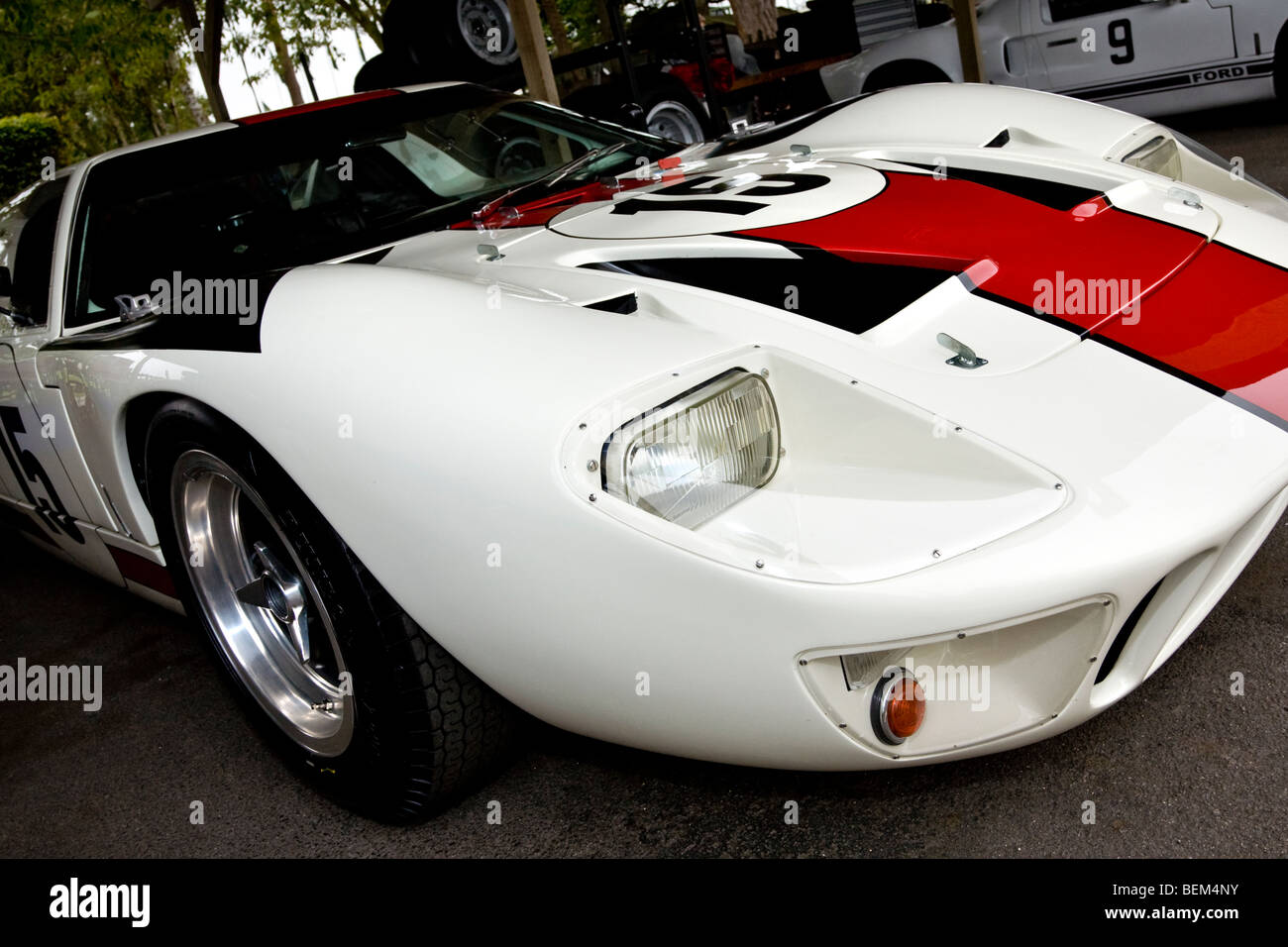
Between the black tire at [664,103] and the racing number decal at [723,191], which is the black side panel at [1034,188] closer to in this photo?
the racing number decal at [723,191]

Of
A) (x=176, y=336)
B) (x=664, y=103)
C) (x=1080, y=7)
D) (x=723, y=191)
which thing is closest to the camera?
(x=176, y=336)

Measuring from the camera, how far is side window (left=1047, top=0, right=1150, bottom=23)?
20.8ft

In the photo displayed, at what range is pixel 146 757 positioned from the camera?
2.11 metres

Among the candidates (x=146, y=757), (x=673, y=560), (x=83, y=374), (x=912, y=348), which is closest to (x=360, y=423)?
(x=673, y=560)

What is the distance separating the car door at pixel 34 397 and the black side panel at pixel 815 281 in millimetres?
1346

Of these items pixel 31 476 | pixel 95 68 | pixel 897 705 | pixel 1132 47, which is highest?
pixel 95 68

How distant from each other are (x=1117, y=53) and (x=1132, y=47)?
0.12 meters

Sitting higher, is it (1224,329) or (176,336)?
(176,336)

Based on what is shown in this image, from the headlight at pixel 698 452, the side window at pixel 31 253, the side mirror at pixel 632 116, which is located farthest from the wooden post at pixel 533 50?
the headlight at pixel 698 452

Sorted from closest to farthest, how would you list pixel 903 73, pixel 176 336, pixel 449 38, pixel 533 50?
1. pixel 176 336
2. pixel 533 50
3. pixel 449 38
4. pixel 903 73

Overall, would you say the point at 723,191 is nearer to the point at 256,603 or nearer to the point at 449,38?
the point at 256,603

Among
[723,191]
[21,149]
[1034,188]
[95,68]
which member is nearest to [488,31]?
[723,191]

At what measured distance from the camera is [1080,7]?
6484 millimetres
